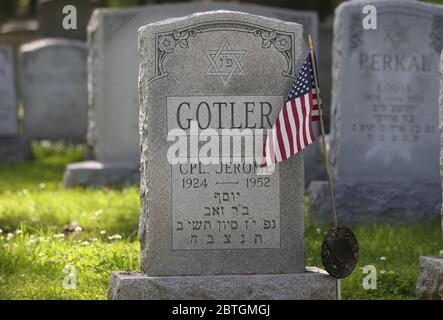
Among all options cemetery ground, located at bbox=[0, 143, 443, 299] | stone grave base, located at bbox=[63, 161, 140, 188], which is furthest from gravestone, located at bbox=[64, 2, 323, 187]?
cemetery ground, located at bbox=[0, 143, 443, 299]

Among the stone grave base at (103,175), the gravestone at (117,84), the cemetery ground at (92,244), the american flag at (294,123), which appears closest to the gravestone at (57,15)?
the gravestone at (117,84)

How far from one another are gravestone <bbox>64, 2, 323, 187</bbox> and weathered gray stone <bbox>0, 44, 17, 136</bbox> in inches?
141

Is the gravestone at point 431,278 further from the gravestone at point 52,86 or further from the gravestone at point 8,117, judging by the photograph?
the gravestone at point 52,86

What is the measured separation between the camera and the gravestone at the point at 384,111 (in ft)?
31.8

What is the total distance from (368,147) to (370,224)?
0.80 m

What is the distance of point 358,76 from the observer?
32.0ft

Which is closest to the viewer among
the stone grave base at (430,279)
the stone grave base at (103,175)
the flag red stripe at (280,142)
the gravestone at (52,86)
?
the stone grave base at (430,279)

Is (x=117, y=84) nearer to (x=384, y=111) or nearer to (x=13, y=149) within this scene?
(x=384, y=111)

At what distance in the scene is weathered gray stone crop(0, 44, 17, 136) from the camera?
15289 millimetres

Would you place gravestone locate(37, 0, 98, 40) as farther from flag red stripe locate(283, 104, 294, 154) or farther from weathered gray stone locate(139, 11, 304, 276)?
flag red stripe locate(283, 104, 294, 154)

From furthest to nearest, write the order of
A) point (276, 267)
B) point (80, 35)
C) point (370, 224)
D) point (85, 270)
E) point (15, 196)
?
point (80, 35)
point (15, 196)
point (370, 224)
point (85, 270)
point (276, 267)

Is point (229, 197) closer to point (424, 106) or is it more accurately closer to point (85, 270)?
point (85, 270)

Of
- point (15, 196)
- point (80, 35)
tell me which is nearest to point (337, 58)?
point (15, 196)

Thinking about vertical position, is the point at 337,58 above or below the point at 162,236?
above
